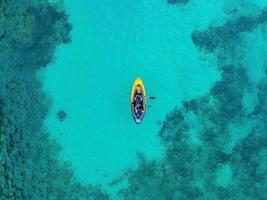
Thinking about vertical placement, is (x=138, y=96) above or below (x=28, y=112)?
above

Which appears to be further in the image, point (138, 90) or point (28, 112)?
point (138, 90)

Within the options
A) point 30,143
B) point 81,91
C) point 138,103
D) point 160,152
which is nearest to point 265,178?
point 160,152

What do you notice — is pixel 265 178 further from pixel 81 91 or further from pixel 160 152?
pixel 81 91

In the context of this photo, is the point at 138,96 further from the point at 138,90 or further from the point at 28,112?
the point at 28,112

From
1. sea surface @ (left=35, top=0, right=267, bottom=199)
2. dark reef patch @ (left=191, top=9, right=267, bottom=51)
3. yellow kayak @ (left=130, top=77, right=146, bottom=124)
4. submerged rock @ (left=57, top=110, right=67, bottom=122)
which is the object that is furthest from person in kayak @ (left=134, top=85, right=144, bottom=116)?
dark reef patch @ (left=191, top=9, right=267, bottom=51)

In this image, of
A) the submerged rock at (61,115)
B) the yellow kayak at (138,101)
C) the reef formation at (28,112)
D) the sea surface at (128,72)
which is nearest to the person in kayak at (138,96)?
the yellow kayak at (138,101)

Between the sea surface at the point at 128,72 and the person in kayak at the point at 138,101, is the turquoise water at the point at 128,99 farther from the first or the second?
the person in kayak at the point at 138,101

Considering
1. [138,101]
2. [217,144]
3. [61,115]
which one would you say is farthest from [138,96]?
[217,144]
